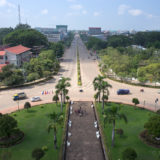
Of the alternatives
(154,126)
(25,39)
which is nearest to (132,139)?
(154,126)

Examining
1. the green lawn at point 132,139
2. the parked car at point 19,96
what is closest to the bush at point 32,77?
the parked car at point 19,96

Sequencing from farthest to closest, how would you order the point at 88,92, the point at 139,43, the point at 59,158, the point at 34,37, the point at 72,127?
the point at 139,43
the point at 34,37
the point at 88,92
the point at 72,127
the point at 59,158

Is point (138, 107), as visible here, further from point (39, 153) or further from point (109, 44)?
point (109, 44)

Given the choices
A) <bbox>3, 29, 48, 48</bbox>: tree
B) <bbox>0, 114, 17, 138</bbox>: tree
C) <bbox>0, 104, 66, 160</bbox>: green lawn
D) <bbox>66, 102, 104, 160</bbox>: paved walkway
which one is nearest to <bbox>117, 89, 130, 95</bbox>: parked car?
<bbox>66, 102, 104, 160</bbox>: paved walkway

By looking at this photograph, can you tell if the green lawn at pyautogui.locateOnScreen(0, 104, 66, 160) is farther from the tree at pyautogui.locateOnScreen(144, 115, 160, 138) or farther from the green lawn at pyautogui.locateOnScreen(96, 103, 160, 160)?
the tree at pyautogui.locateOnScreen(144, 115, 160, 138)

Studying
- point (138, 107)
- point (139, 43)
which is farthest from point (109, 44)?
point (138, 107)

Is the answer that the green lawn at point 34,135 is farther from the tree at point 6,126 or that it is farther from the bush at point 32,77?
the bush at point 32,77
